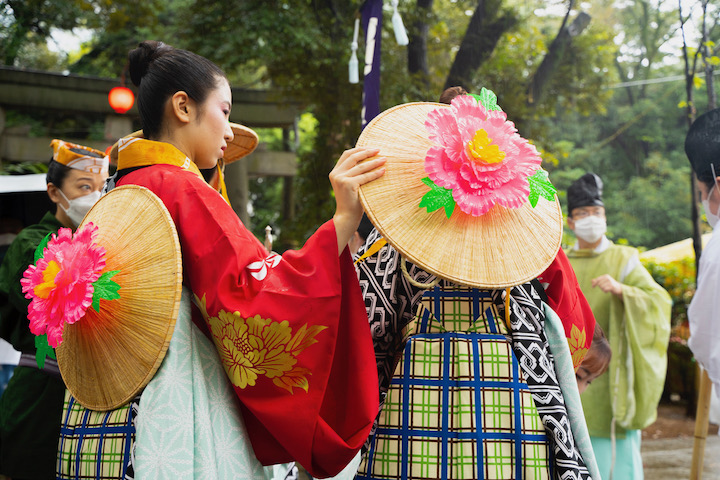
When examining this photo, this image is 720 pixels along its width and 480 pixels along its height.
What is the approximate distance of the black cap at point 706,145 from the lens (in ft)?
11.6

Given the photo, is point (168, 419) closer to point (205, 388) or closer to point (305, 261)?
point (205, 388)

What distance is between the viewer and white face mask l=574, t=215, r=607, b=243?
16.6 ft

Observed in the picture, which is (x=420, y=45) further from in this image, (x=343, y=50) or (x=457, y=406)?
(x=457, y=406)

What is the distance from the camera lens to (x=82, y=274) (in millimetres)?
1958

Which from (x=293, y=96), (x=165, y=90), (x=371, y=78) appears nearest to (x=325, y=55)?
(x=293, y=96)

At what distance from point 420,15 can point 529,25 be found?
2.95 meters

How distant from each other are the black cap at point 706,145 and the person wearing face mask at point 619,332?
1258mm

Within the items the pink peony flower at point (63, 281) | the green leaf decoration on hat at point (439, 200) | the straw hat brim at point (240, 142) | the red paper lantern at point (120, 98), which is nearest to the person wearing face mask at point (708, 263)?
the green leaf decoration on hat at point (439, 200)

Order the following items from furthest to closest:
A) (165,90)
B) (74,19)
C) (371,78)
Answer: (74,19), (371,78), (165,90)

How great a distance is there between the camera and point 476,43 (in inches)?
305

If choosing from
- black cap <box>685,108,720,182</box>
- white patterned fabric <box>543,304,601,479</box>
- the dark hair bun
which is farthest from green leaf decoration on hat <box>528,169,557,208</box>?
black cap <box>685,108,720,182</box>

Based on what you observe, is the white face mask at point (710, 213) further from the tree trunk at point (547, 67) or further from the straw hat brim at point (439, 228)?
the tree trunk at point (547, 67)

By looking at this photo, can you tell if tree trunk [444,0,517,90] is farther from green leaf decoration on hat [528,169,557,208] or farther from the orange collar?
the orange collar

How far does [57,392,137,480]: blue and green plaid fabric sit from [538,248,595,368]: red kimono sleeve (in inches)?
60.1
